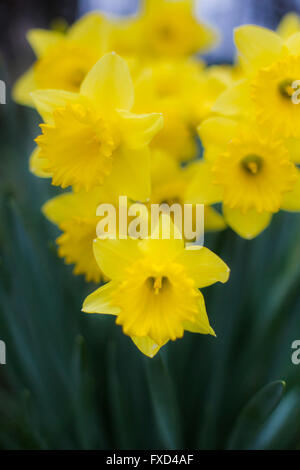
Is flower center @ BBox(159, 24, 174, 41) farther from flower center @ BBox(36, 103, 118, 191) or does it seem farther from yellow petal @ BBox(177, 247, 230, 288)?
yellow petal @ BBox(177, 247, 230, 288)

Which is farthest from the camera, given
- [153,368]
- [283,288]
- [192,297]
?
[283,288]

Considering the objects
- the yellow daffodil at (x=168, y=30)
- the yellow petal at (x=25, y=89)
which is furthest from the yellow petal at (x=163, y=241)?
the yellow daffodil at (x=168, y=30)

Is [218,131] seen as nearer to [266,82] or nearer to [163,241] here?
[266,82]

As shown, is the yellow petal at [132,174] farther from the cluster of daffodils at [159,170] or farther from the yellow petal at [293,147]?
the yellow petal at [293,147]

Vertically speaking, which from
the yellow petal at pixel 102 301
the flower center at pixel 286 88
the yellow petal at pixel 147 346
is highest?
the flower center at pixel 286 88

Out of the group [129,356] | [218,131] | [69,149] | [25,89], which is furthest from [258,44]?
[129,356]

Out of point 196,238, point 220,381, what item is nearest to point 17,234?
point 196,238

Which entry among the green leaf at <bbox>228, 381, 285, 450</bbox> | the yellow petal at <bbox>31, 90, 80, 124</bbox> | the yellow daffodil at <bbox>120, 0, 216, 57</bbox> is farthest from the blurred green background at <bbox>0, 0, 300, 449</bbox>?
the yellow daffodil at <bbox>120, 0, 216, 57</bbox>
